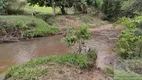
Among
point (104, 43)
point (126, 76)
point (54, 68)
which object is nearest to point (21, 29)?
point (104, 43)

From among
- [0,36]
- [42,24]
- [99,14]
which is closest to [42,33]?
[42,24]

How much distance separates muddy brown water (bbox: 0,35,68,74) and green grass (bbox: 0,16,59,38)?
0.80 metres

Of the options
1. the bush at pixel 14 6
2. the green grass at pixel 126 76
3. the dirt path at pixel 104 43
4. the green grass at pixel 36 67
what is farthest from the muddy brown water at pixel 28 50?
the bush at pixel 14 6

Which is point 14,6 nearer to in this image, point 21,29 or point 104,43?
point 21,29

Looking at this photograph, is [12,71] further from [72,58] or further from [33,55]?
[33,55]

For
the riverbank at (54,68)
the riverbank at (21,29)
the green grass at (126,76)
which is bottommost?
Answer: the riverbank at (21,29)

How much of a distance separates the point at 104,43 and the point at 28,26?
17.5 feet

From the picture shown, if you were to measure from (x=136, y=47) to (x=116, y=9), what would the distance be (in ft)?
49.0

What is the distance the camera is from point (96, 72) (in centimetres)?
768

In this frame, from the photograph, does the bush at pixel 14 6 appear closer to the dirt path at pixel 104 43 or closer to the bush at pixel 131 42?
the dirt path at pixel 104 43

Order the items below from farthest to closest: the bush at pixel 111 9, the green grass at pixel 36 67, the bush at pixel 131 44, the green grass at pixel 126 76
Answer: the bush at pixel 111 9
the bush at pixel 131 44
the green grass at pixel 36 67
the green grass at pixel 126 76

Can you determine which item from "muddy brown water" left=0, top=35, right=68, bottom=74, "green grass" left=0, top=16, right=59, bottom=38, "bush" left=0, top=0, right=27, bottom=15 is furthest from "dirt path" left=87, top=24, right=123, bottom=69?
"bush" left=0, top=0, right=27, bottom=15

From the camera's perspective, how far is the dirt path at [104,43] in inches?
383

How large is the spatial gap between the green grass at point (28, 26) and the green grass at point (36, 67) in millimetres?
8199
